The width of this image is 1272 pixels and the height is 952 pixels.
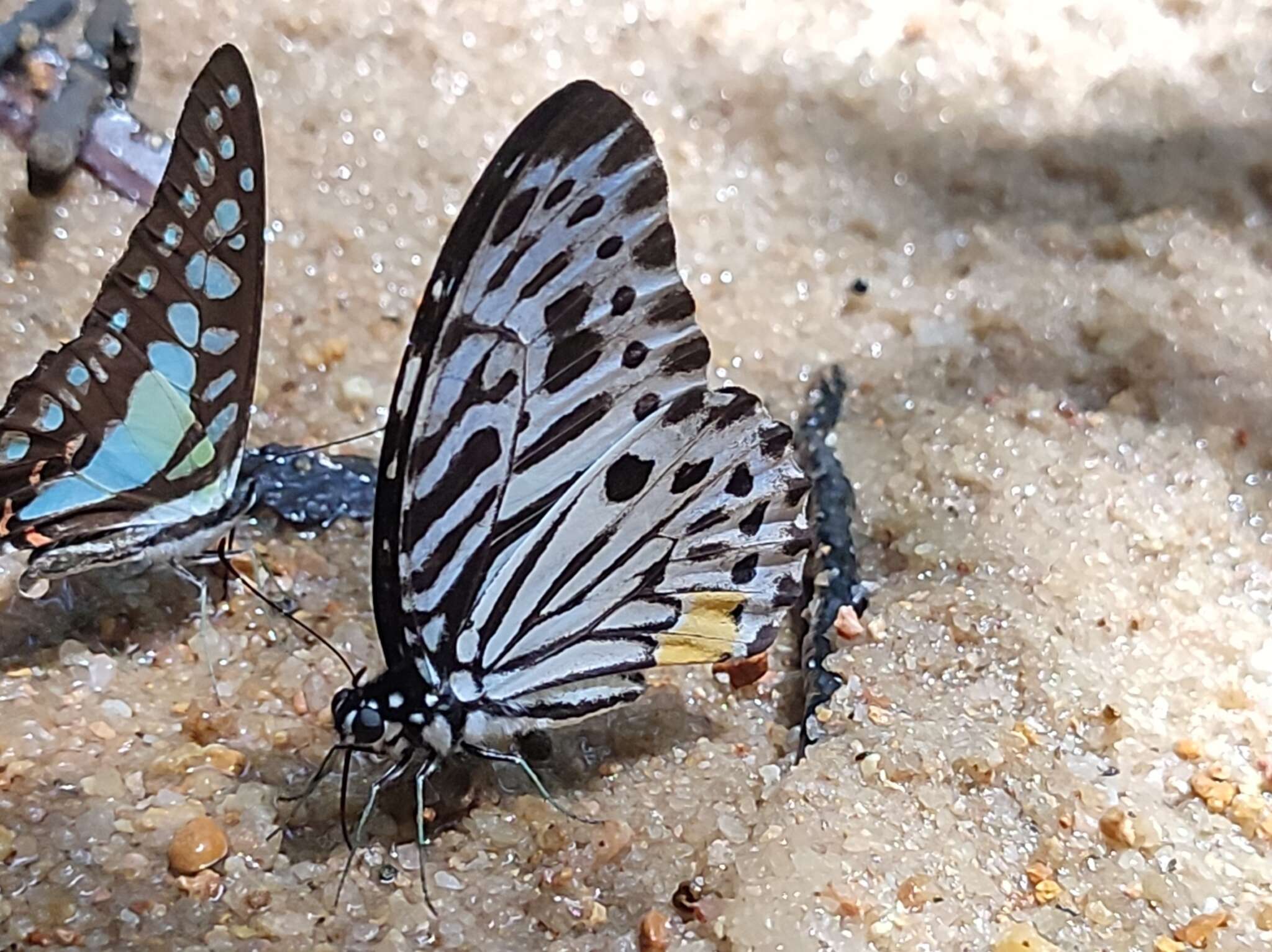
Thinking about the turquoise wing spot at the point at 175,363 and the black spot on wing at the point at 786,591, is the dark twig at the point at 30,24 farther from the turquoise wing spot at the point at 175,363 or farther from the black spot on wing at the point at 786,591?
the black spot on wing at the point at 786,591

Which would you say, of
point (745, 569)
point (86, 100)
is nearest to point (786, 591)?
point (745, 569)

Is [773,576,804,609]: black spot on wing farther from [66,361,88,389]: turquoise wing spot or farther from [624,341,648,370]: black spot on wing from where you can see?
[66,361,88,389]: turquoise wing spot

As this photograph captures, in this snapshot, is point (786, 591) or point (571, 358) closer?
point (571, 358)

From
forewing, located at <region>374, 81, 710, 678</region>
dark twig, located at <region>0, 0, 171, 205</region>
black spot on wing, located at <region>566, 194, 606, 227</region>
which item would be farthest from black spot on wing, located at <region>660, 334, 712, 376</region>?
dark twig, located at <region>0, 0, 171, 205</region>

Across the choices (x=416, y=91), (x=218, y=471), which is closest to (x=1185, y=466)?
(x=218, y=471)

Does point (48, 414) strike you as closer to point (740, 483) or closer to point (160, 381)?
point (160, 381)

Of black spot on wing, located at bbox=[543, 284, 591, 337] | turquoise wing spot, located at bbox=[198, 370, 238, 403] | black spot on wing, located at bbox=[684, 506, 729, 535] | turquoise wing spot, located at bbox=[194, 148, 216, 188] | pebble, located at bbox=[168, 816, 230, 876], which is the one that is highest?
black spot on wing, located at bbox=[543, 284, 591, 337]
